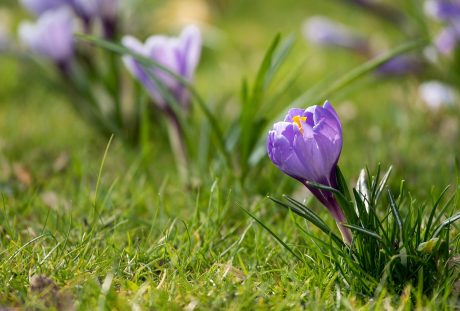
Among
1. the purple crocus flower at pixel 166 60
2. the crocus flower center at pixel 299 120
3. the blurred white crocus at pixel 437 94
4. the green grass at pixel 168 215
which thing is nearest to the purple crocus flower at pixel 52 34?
the green grass at pixel 168 215

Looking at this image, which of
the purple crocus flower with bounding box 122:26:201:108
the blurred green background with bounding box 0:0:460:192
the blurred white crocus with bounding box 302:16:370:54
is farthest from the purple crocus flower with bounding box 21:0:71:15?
the blurred white crocus with bounding box 302:16:370:54

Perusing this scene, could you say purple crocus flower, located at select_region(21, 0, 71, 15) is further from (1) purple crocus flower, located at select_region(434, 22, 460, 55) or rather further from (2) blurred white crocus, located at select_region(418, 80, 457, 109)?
(2) blurred white crocus, located at select_region(418, 80, 457, 109)

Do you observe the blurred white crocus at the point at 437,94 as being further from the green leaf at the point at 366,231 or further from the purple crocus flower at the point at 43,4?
the green leaf at the point at 366,231

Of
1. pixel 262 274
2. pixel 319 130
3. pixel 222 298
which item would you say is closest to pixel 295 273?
pixel 262 274

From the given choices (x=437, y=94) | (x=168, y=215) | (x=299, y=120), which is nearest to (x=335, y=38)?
(x=437, y=94)

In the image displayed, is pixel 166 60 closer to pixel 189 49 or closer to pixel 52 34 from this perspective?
pixel 189 49

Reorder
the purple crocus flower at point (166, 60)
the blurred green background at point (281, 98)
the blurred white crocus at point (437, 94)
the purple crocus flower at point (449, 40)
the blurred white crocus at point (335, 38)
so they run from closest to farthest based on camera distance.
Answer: the purple crocus flower at point (166, 60)
the blurred green background at point (281, 98)
the purple crocus flower at point (449, 40)
the blurred white crocus at point (437, 94)
the blurred white crocus at point (335, 38)
